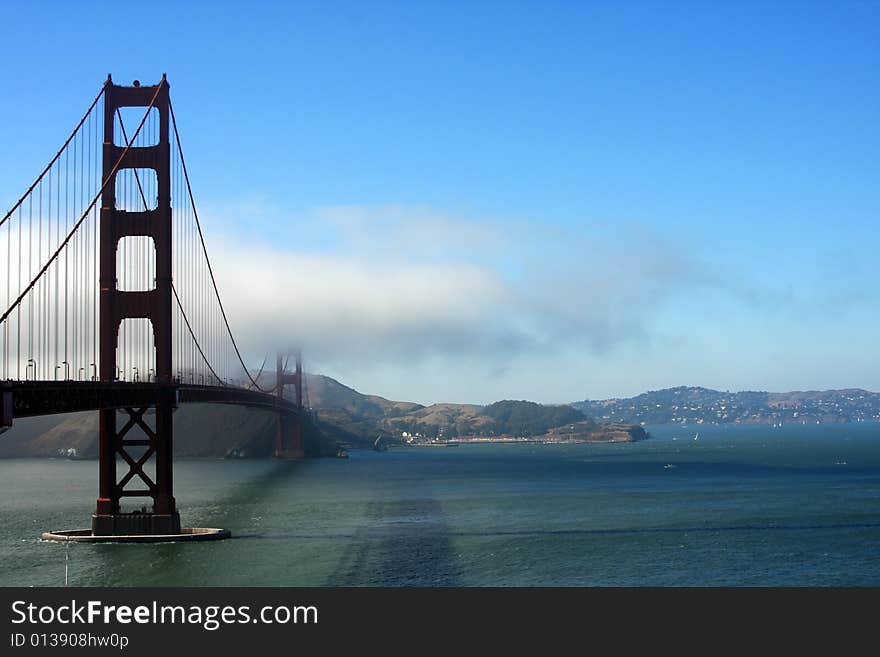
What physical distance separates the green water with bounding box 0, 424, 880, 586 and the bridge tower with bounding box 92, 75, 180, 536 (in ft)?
6.77

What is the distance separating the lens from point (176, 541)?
47.3 meters

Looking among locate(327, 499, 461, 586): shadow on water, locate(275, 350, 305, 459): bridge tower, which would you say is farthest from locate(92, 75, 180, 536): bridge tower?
locate(275, 350, 305, 459): bridge tower

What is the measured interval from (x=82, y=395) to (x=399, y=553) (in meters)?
14.5

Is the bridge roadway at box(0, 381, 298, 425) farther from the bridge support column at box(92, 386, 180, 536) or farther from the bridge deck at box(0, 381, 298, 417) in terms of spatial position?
the bridge support column at box(92, 386, 180, 536)

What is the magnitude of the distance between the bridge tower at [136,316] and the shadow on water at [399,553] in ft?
28.7

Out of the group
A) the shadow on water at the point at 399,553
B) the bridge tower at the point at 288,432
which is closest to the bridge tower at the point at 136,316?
the shadow on water at the point at 399,553

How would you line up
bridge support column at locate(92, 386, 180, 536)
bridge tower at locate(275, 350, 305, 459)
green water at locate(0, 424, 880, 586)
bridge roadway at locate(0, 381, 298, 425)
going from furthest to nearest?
1. bridge tower at locate(275, 350, 305, 459)
2. bridge support column at locate(92, 386, 180, 536)
3. green water at locate(0, 424, 880, 586)
4. bridge roadway at locate(0, 381, 298, 425)

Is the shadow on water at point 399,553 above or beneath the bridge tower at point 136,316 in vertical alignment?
beneath

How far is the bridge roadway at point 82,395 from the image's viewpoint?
30.3 meters

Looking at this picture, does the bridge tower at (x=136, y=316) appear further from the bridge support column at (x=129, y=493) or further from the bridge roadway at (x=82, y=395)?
the bridge roadway at (x=82, y=395)

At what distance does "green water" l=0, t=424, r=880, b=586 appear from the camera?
40.0m

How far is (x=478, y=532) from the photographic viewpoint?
53531mm
